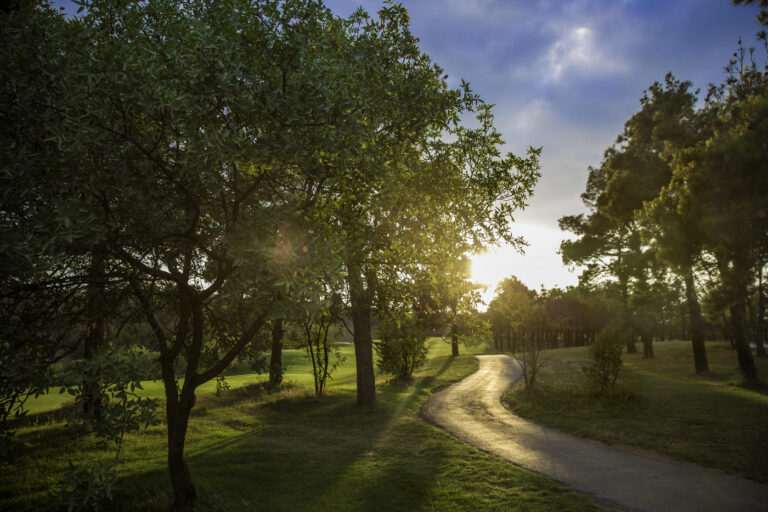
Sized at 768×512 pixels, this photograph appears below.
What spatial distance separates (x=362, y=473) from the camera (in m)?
10.1

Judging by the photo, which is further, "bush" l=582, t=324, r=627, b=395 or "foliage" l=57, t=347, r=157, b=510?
"bush" l=582, t=324, r=627, b=395

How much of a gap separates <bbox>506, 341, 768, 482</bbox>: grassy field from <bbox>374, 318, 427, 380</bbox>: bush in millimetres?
6941

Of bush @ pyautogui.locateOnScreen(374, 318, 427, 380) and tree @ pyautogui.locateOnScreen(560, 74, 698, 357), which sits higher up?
tree @ pyautogui.locateOnScreen(560, 74, 698, 357)

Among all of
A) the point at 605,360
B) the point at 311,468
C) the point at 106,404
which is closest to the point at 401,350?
the point at 605,360

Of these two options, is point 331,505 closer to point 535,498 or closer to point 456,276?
point 535,498

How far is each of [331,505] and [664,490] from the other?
21.8 ft

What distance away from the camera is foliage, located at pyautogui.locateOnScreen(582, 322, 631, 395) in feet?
59.2

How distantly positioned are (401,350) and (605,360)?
12415 mm

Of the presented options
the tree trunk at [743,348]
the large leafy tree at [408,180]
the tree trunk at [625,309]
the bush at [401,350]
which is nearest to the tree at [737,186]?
the tree trunk at [743,348]

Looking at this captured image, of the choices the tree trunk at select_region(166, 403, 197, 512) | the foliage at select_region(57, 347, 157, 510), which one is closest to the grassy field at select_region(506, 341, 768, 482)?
the tree trunk at select_region(166, 403, 197, 512)

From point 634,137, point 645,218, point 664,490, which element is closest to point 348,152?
point 664,490

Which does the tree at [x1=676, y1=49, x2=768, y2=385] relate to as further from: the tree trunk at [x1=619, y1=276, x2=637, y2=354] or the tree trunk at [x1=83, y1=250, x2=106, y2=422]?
the tree trunk at [x1=83, y1=250, x2=106, y2=422]

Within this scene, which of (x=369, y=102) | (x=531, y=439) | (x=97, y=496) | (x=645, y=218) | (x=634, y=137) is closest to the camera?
(x=97, y=496)

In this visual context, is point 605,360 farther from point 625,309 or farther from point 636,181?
point 625,309
